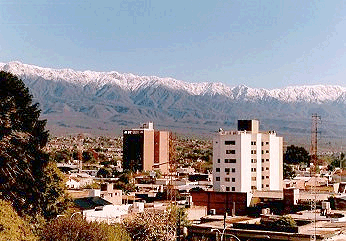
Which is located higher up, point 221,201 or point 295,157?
point 295,157

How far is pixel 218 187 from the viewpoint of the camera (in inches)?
3135

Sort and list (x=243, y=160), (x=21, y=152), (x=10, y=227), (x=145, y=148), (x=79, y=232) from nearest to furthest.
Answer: (x=10, y=227)
(x=79, y=232)
(x=21, y=152)
(x=243, y=160)
(x=145, y=148)

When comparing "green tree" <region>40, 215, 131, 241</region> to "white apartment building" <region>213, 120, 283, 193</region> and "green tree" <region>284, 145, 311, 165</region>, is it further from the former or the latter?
"green tree" <region>284, 145, 311, 165</region>

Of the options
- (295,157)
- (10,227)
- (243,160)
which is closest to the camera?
(10,227)

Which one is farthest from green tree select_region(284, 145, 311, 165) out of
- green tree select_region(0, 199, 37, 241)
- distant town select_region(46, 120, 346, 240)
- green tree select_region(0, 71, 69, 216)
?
green tree select_region(0, 199, 37, 241)

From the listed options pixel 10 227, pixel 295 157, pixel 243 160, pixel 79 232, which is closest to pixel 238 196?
pixel 243 160

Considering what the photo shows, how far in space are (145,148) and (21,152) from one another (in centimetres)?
11935

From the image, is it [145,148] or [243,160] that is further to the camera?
[145,148]

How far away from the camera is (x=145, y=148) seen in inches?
6398

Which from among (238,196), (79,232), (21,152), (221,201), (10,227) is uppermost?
(21,152)

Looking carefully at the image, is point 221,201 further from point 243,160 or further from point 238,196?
point 243,160

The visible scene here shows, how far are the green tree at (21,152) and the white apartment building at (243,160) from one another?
36.2 metres

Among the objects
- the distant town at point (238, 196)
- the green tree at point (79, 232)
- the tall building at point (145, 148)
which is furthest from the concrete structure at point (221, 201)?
the tall building at point (145, 148)

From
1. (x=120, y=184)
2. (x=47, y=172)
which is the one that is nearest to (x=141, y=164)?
(x=120, y=184)
